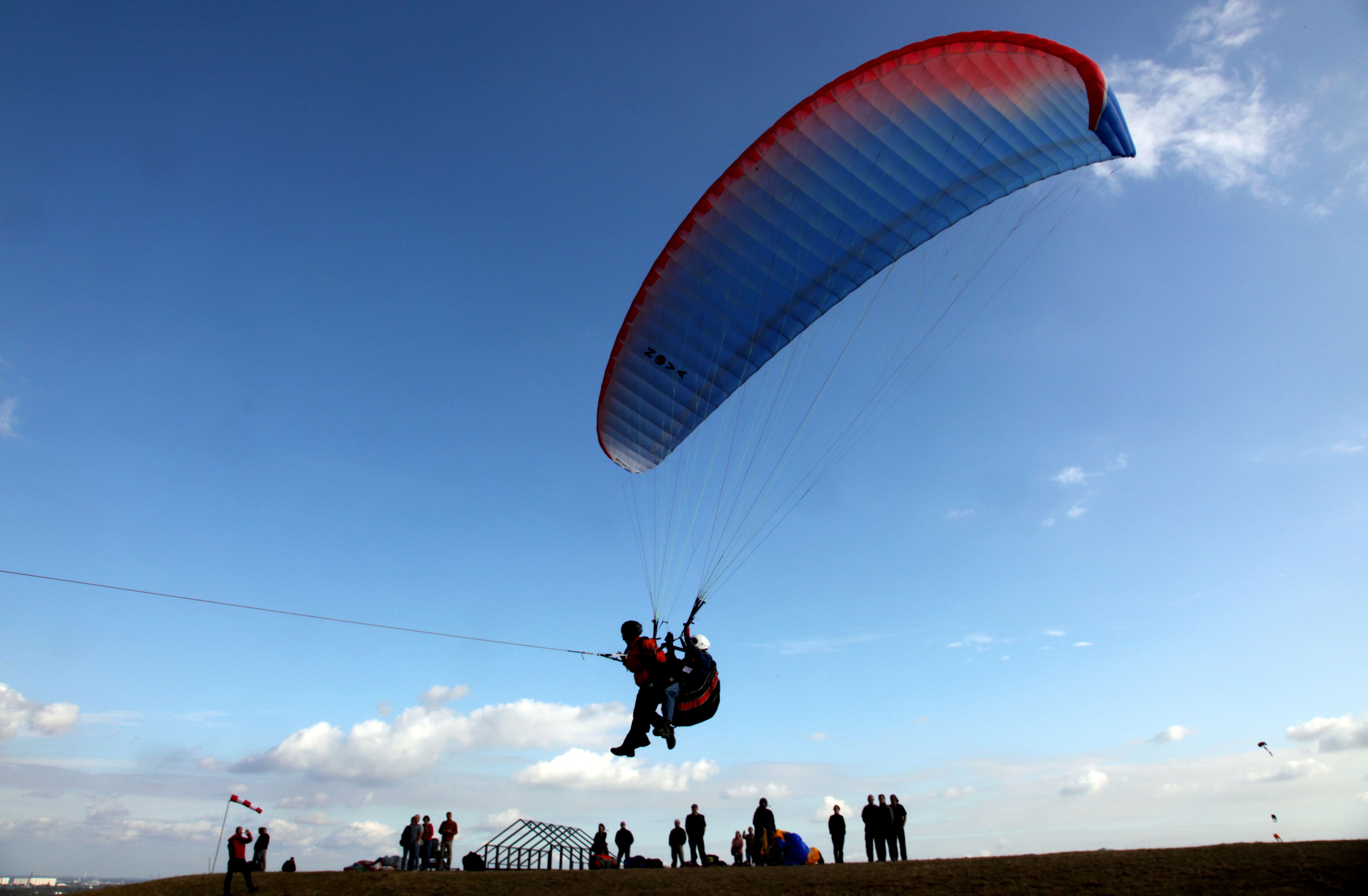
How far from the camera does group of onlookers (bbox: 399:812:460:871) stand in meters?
14.4

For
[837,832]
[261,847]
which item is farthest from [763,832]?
[261,847]

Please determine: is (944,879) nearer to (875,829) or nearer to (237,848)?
(875,829)

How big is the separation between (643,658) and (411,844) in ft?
21.1

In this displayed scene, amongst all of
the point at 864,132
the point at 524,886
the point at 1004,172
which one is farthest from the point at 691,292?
the point at 524,886

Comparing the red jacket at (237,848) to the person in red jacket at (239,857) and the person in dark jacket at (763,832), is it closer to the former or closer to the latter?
the person in red jacket at (239,857)

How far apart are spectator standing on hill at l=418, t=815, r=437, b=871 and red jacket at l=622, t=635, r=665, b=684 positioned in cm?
616

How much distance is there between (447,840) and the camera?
14.8m

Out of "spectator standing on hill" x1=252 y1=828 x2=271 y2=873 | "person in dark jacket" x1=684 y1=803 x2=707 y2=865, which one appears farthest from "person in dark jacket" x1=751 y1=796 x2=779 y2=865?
"spectator standing on hill" x1=252 y1=828 x2=271 y2=873

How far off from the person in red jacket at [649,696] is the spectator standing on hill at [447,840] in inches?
200

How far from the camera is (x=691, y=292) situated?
13.6m

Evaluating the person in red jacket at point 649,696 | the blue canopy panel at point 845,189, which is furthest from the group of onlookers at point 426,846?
the blue canopy panel at point 845,189

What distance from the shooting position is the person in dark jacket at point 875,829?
13.6 meters

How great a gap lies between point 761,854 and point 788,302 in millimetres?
9674

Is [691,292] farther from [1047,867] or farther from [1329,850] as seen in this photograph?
[1329,850]
